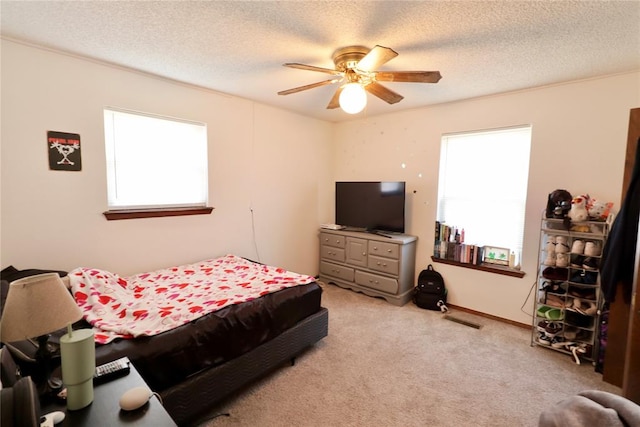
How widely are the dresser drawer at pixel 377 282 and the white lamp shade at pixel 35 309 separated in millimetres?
3098

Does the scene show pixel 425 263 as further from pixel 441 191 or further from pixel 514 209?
pixel 514 209

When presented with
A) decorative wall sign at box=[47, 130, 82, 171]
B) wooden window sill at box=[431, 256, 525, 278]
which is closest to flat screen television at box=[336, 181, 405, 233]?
wooden window sill at box=[431, 256, 525, 278]

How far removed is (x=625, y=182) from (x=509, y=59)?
4.10ft

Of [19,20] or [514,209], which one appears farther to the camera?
[514,209]

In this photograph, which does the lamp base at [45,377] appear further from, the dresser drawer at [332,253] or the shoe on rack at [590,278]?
the shoe on rack at [590,278]

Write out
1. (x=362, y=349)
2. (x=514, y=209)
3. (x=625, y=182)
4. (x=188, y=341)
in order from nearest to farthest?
(x=188, y=341), (x=625, y=182), (x=362, y=349), (x=514, y=209)

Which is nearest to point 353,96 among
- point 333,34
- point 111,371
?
point 333,34

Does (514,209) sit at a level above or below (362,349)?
above

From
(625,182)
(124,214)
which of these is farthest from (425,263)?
(124,214)

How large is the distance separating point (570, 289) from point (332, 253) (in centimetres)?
261

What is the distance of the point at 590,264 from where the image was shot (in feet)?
7.89

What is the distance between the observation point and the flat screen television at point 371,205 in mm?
3664

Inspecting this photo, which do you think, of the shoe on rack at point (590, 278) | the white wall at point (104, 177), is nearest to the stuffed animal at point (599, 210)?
the shoe on rack at point (590, 278)

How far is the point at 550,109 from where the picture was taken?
2.78 m
